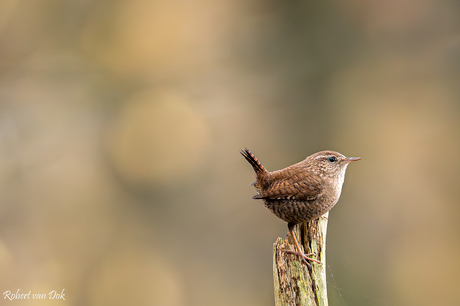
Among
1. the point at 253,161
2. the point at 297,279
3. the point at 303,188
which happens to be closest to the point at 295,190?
the point at 303,188

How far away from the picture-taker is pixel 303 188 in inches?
73.5

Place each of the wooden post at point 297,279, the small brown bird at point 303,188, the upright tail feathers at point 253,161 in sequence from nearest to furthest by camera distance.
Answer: the wooden post at point 297,279 < the small brown bird at point 303,188 < the upright tail feathers at point 253,161

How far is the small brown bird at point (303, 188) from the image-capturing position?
1.83 meters

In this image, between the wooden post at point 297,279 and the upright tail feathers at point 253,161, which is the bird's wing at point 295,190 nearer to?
the upright tail feathers at point 253,161

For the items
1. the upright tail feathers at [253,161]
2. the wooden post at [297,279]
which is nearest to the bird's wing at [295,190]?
the upright tail feathers at [253,161]

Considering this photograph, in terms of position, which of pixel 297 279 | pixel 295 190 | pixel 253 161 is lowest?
pixel 297 279

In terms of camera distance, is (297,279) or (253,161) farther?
(253,161)

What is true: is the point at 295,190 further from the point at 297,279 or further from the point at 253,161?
the point at 297,279

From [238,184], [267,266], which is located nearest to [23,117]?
[238,184]

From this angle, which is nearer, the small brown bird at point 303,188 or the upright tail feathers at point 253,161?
the small brown bird at point 303,188

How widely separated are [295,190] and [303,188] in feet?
0.15

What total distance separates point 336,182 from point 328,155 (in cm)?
15

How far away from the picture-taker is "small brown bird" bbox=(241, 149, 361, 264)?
1.83 metres

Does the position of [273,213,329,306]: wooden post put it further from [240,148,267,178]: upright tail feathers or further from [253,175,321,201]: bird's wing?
[240,148,267,178]: upright tail feathers
